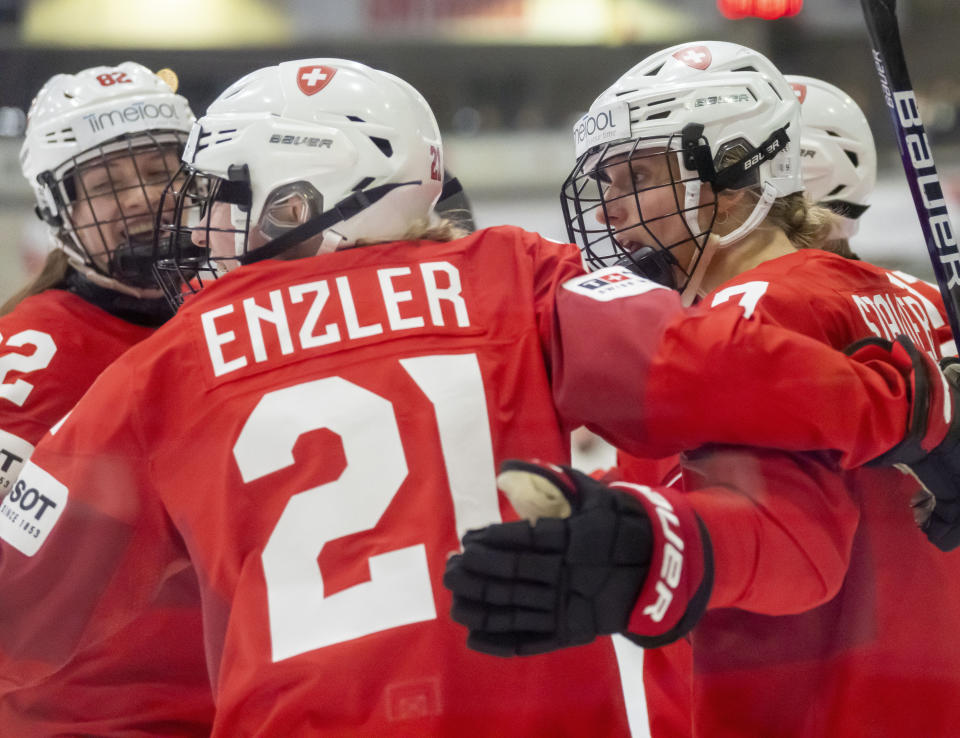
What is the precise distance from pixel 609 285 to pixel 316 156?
0.51m

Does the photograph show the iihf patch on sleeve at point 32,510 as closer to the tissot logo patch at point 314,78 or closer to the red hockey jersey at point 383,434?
the red hockey jersey at point 383,434

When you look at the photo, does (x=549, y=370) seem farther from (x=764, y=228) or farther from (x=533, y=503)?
(x=764, y=228)

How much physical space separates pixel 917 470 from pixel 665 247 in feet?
2.05

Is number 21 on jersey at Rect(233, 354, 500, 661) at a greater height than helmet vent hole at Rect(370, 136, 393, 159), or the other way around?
helmet vent hole at Rect(370, 136, 393, 159)

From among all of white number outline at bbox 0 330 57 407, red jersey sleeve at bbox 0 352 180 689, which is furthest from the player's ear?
white number outline at bbox 0 330 57 407

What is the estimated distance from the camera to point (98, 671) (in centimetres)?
203

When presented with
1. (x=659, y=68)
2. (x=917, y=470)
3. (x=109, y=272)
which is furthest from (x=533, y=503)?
(x=109, y=272)

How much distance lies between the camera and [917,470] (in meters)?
1.45

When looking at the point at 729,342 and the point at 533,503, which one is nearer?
the point at 533,503

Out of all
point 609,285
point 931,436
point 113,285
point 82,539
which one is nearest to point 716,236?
point 609,285

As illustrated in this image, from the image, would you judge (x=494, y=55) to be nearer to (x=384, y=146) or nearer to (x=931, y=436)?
(x=384, y=146)

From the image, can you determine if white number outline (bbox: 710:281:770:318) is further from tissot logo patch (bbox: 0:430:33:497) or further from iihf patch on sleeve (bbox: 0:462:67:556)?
tissot logo patch (bbox: 0:430:33:497)

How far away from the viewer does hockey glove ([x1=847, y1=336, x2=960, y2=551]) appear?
1376 millimetres

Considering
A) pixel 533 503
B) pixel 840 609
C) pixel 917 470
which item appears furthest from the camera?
pixel 840 609
